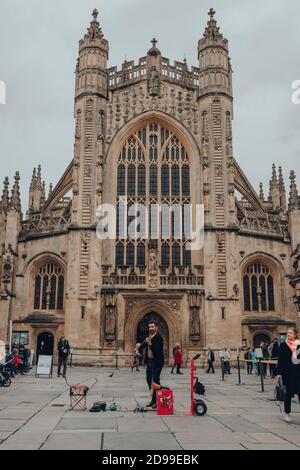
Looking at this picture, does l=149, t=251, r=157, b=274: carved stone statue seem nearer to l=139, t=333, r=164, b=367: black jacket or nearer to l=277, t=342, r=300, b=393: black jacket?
l=139, t=333, r=164, b=367: black jacket

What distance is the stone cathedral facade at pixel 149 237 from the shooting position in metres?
28.7

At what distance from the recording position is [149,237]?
1211 inches

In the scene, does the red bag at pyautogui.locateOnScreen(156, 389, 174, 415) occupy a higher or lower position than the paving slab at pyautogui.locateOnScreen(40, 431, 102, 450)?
higher

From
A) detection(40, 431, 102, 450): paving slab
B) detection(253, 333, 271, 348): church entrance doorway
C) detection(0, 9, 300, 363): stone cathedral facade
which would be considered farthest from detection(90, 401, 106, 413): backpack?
detection(253, 333, 271, 348): church entrance doorway

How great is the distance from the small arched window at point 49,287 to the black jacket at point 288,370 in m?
22.9

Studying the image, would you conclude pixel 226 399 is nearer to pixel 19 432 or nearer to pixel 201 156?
pixel 19 432

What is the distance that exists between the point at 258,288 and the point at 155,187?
9118 mm

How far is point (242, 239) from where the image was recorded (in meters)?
30.6

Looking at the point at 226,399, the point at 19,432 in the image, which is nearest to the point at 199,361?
the point at 226,399

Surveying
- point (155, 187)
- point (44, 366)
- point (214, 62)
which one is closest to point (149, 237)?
point (155, 187)

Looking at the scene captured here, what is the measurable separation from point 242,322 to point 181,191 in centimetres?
901

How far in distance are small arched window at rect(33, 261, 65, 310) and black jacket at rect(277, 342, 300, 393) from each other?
75.2 feet

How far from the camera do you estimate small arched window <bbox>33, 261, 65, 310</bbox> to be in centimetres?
3088
